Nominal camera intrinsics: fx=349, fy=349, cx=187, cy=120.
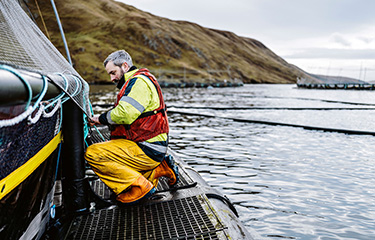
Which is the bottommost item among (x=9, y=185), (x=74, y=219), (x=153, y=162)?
(x=74, y=219)

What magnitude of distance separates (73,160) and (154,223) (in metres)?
1.35

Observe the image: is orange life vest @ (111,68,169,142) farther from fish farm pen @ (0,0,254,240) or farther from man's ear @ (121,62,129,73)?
fish farm pen @ (0,0,254,240)

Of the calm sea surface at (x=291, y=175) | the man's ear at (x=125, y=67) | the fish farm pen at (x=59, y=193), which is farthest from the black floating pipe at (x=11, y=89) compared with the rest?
the calm sea surface at (x=291, y=175)

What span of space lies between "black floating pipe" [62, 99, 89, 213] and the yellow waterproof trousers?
0.16 meters

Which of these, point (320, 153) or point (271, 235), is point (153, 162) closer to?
point (271, 235)

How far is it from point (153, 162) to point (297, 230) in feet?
9.10

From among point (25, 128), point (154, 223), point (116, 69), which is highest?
point (116, 69)

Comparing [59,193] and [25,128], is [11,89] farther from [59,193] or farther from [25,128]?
[59,193]

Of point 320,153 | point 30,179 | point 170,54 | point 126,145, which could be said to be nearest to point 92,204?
point 126,145

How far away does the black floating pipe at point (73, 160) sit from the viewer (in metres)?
4.59

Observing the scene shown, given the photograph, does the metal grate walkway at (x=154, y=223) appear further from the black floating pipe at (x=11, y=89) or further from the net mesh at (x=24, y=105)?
the black floating pipe at (x=11, y=89)

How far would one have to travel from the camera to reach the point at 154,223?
4348 mm

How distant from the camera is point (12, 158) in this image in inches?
106

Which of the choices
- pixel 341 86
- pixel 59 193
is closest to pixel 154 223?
pixel 59 193
